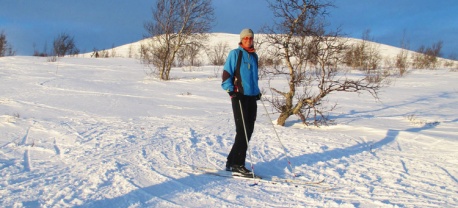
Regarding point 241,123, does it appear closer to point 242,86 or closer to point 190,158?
point 242,86

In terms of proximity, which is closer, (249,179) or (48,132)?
(249,179)

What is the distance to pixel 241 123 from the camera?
455 centimetres

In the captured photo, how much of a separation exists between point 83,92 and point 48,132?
255 inches

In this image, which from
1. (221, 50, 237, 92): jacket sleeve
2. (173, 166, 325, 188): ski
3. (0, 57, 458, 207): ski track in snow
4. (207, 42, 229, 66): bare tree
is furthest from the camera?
(207, 42, 229, 66): bare tree

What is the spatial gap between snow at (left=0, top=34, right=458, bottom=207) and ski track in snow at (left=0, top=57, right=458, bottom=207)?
1 centimetres

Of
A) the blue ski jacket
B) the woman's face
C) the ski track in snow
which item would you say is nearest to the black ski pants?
the blue ski jacket

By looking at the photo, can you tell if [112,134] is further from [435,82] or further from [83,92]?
[435,82]

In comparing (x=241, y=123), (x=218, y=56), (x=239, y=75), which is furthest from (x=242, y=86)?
(x=218, y=56)

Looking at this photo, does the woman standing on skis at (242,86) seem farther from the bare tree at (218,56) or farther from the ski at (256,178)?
the bare tree at (218,56)

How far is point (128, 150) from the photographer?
5422 millimetres

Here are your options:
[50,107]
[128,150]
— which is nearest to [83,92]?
[50,107]

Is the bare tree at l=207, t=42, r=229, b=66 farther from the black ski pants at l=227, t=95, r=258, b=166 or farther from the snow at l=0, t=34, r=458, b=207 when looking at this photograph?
the black ski pants at l=227, t=95, r=258, b=166

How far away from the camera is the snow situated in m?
3.69

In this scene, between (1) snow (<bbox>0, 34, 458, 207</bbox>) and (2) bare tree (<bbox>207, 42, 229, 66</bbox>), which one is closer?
(1) snow (<bbox>0, 34, 458, 207</bbox>)
